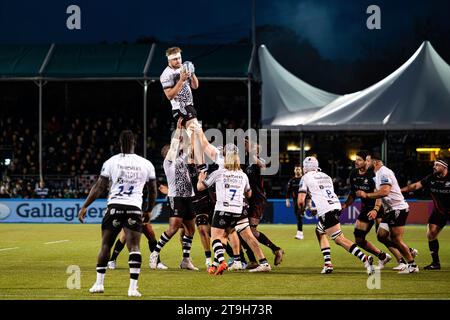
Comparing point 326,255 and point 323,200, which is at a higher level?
point 323,200

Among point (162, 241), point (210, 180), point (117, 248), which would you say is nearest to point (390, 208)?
point (210, 180)

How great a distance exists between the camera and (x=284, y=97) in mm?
39781

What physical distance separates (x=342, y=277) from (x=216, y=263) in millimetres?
2229

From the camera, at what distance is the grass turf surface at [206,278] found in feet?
44.1

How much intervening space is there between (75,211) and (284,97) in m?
10.4

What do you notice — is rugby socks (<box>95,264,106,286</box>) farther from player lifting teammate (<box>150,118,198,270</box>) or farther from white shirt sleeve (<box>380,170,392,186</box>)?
white shirt sleeve (<box>380,170,392,186</box>)

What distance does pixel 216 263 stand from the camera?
1627cm

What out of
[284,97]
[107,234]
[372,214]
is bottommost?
[372,214]

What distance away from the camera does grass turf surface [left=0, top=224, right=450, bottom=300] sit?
13.4 metres

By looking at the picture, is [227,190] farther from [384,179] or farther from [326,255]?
[384,179]

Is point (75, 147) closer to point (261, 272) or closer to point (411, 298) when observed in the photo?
point (261, 272)

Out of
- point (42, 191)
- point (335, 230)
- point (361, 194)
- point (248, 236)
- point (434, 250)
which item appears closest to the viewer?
point (335, 230)

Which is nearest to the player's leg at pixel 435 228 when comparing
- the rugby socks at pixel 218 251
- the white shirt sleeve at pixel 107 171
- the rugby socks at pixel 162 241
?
Answer: the rugby socks at pixel 218 251
